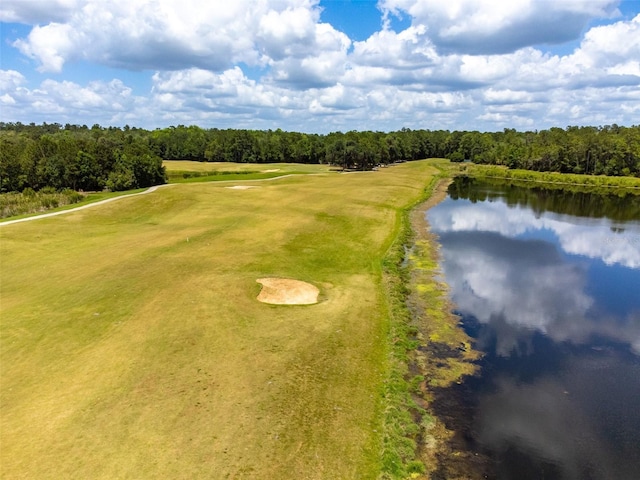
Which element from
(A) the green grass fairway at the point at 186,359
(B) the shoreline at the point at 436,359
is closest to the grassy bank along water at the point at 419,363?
(B) the shoreline at the point at 436,359

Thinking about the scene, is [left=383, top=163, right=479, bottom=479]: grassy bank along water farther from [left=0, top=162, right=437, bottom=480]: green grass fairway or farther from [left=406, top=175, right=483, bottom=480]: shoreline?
[left=0, top=162, right=437, bottom=480]: green grass fairway

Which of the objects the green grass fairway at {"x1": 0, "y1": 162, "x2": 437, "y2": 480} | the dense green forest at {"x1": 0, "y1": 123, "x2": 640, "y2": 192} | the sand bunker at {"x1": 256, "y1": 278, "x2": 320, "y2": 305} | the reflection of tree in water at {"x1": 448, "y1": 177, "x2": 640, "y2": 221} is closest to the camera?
the green grass fairway at {"x1": 0, "y1": 162, "x2": 437, "y2": 480}

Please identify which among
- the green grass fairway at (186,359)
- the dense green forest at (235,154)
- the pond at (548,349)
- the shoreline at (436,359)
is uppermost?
the dense green forest at (235,154)

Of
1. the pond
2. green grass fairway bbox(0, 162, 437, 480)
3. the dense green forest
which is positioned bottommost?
the pond

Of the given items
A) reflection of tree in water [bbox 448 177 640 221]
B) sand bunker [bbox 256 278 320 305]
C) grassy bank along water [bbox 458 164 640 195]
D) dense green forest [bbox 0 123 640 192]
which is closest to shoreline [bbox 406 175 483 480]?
sand bunker [bbox 256 278 320 305]

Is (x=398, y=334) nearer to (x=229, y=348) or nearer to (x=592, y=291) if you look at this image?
(x=229, y=348)

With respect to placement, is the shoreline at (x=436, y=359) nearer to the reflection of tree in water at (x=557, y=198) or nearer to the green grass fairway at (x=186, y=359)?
the green grass fairway at (x=186, y=359)

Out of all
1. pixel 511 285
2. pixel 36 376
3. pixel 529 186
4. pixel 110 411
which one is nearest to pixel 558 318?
pixel 511 285
